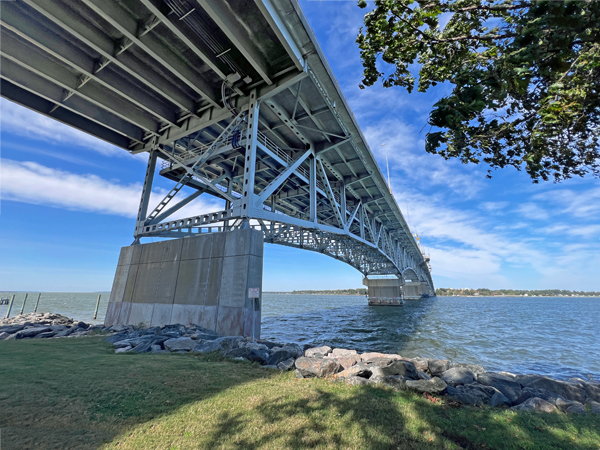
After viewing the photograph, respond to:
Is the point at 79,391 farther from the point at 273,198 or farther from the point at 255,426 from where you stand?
the point at 273,198

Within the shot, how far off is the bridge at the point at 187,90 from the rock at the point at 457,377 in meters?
6.74

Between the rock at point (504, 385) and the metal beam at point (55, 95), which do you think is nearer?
the rock at point (504, 385)

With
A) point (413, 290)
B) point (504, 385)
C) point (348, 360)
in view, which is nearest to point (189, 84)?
point (348, 360)

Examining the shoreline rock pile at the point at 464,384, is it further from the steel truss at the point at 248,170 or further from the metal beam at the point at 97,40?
the metal beam at the point at 97,40

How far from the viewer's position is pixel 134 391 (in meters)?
4.34

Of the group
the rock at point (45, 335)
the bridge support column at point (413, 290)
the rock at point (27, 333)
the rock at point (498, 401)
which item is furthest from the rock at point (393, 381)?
the bridge support column at point (413, 290)

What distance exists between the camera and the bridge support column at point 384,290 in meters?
56.3

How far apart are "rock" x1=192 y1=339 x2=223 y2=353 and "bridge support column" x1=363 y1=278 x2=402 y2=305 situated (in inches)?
2110

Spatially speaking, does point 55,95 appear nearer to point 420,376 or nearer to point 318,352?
point 318,352

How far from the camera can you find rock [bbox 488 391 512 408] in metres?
4.97

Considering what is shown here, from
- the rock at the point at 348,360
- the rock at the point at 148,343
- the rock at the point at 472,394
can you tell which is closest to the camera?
the rock at the point at 472,394

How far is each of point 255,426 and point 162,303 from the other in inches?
466

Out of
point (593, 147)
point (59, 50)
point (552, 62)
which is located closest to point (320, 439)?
point (552, 62)

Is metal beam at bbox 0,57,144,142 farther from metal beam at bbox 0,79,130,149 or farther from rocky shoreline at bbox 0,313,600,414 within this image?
rocky shoreline at bbox 0,313,600,414
